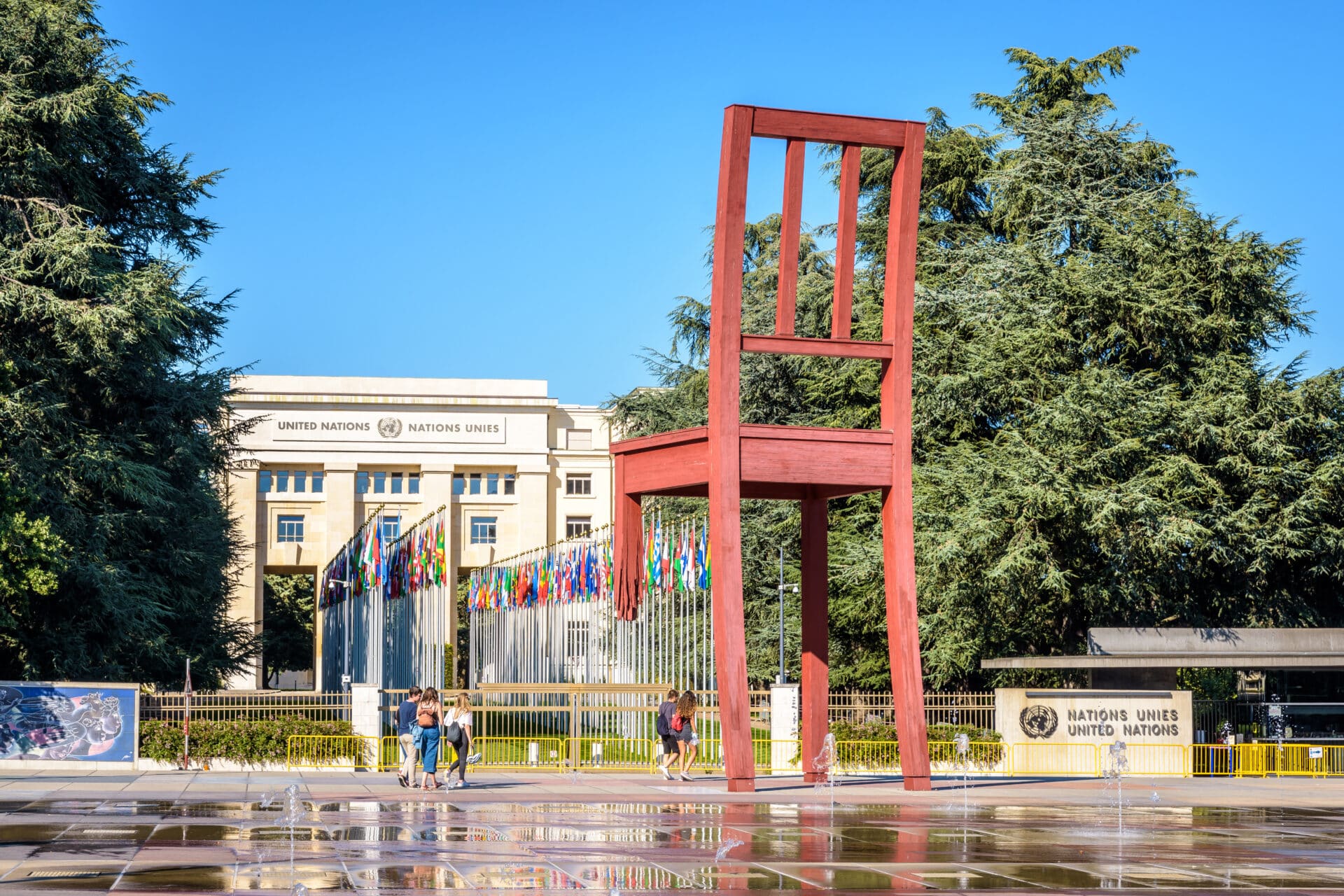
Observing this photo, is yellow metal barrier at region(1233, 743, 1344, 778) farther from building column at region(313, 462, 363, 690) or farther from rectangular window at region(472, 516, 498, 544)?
rectangular window at region(472, 516, 498, 544)

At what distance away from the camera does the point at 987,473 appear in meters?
36.8

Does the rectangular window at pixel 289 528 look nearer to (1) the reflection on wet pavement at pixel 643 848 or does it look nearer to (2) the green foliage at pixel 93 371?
(2) the green foliage at pixel 93 371

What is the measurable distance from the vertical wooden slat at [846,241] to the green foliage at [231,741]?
13.9 m

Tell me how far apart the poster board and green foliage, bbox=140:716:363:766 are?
1.25 ft

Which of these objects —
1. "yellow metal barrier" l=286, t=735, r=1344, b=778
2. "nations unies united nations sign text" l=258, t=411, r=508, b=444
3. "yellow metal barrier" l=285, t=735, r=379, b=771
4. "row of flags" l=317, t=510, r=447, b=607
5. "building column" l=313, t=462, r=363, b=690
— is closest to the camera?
"yellow metal barrier" l=285, t=735, r=379, b=771

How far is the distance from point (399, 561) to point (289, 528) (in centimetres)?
5796

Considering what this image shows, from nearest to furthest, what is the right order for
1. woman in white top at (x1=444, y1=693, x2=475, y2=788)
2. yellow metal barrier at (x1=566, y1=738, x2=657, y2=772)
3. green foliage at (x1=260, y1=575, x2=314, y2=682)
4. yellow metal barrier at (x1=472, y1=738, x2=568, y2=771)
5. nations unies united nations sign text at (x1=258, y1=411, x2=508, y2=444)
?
1. woman in white top at (x1=444, y1=693, x2=475, y2=788)
2. yellow metal barrier at (x1=566, y1=738, x2=657, y2=772)
3. yellow metal barrier at (x1=472, y1=738, x2=568, y2=771)
4. nations unies united nations sign text at (x1=258, y1=411, x2=508, y2=444)
5. green foliage at (x1=260, y1=575, x2=314, y2=682)

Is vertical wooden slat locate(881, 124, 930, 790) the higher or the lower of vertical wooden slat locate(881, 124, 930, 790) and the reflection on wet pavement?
the higher

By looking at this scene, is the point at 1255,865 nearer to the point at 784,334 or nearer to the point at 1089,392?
the point at 784,334

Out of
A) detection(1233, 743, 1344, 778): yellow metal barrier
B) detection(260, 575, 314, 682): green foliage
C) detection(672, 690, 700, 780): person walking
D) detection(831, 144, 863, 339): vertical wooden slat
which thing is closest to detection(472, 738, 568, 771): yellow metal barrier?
detection(672, 690, 700, 780): person walking

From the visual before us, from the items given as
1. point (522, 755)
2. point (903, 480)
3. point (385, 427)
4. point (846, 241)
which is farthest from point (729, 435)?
point (385, 427)

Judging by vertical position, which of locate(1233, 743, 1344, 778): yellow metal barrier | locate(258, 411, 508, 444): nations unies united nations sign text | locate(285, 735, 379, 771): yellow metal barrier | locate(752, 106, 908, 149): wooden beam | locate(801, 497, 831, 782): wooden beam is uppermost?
locate(258, 411, 508, 444): nations unies united nations sign text

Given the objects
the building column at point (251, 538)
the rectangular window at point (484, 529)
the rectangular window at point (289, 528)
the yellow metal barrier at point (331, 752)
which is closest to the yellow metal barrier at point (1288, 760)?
the yellow metal barrier at point (331, 752)

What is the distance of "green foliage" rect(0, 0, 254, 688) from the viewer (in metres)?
34.8
